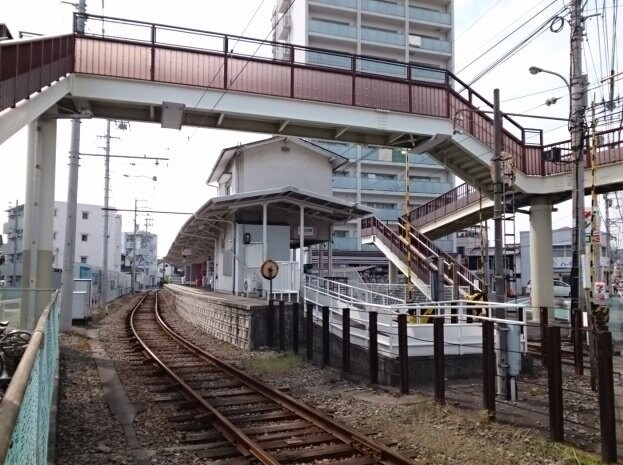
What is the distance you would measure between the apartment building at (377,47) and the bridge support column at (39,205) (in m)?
39.7

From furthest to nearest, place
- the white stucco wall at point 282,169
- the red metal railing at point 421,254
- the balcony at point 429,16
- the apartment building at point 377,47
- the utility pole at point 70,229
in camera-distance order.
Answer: the balcony at point 429,16 < the apartment building at point 377,47 < the white stucco wall at point 282,169 < the utility pole at point 70,229 < the red metal railing at point 421,254

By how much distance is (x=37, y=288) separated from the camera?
1263 cm

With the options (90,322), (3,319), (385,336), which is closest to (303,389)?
(385,336)

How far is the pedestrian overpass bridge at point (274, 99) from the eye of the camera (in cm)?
1223

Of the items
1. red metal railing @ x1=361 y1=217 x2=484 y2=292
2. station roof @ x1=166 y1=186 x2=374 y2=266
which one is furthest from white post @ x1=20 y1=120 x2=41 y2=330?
red metal railing @ x1=361 y1=217 x2=484 y2=292

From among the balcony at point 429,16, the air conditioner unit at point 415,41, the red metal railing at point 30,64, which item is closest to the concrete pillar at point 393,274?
the red metal railing at point 30,64

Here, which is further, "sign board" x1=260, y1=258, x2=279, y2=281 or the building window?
the building window

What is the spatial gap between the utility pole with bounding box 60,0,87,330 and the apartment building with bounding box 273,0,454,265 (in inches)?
1340

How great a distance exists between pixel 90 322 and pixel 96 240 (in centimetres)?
5144

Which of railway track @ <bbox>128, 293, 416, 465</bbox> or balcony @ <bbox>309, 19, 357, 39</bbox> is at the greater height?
balcony @ <bbox>309, 19, 357, 39</bbox>

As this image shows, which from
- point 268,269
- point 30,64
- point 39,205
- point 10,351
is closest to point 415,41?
point 268,269

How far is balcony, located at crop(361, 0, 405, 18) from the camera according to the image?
5591 centimetres

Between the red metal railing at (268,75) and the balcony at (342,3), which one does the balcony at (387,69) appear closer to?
the red metal railing at (268,75)

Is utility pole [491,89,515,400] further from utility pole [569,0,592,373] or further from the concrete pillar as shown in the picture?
the concrete pillar
